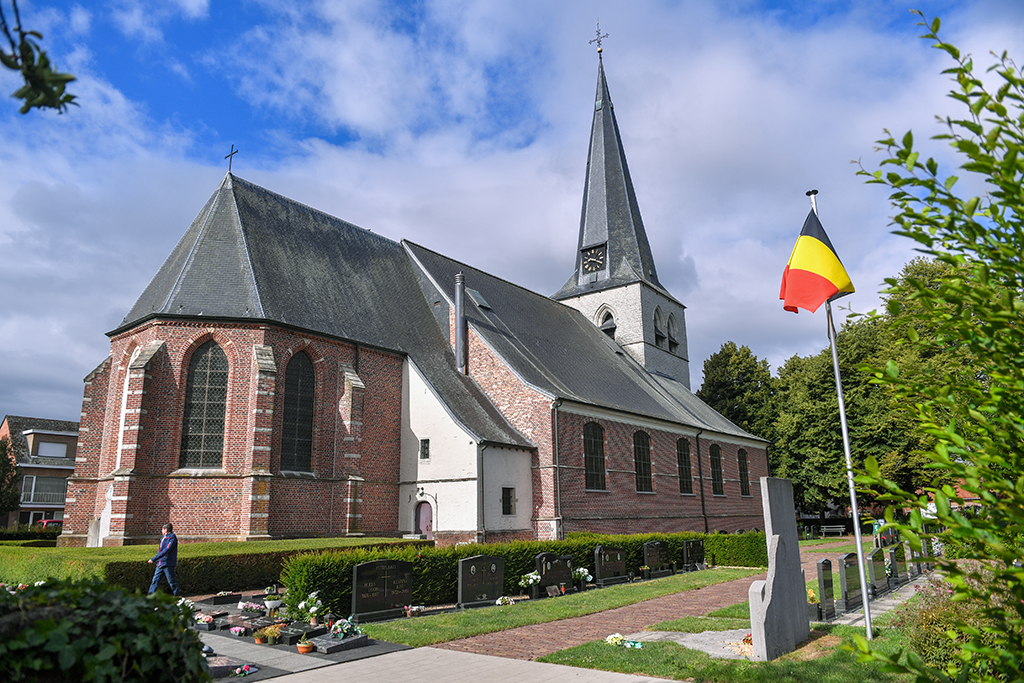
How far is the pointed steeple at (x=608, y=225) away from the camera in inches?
1437

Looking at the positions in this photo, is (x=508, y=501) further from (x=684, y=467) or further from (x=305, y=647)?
(x=305, y=647)

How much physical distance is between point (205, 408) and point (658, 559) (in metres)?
13.8

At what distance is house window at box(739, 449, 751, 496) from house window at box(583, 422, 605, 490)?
13.3 metres

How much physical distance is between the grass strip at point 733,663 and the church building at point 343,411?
11659 millimetres

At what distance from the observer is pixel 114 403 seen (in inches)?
778

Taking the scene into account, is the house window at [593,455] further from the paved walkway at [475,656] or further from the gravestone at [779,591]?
the gravestone at [779,591]

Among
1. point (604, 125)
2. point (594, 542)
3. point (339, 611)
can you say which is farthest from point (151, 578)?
point (604, 125)

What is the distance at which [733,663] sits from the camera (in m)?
7.70

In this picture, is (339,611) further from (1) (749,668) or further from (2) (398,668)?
(1) (749,668)

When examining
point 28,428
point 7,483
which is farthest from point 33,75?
point 28,428

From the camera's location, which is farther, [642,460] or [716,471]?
[716,471]

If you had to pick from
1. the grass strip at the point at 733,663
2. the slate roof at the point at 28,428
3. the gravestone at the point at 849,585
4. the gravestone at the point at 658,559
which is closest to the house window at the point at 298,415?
the gravestone at the point at 658,559

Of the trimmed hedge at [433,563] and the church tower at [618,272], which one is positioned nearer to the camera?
the trimmed hedge at [433,563]

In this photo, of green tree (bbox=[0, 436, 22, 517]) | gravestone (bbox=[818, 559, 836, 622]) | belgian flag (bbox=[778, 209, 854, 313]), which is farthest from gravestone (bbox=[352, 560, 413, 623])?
green tree (bbox=[0, 436, 22, 517])
